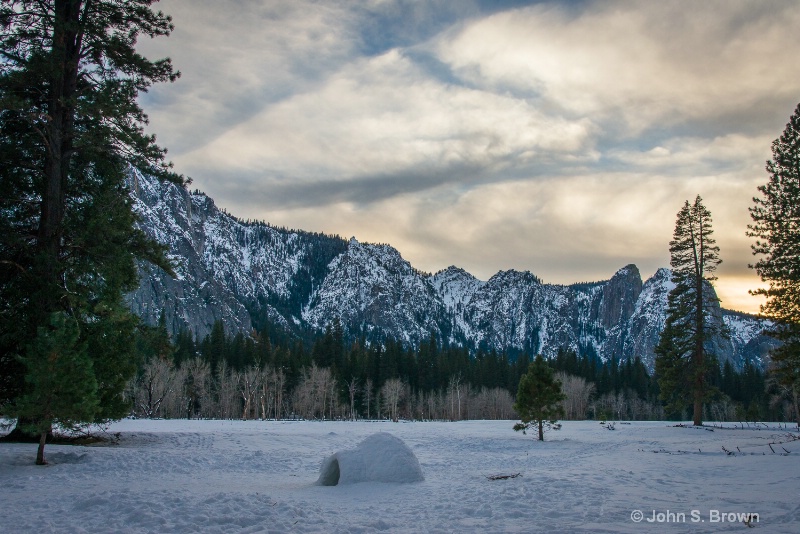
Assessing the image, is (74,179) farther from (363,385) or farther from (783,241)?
(363,385)

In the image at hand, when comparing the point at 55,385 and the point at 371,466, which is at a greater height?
the point at 55,385

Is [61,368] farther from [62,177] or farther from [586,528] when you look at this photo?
[586,528]

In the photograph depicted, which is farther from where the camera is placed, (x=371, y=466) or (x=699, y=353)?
(x=699, y=353)

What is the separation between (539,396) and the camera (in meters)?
35.5

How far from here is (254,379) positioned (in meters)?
80.6

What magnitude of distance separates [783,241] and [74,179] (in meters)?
31.0

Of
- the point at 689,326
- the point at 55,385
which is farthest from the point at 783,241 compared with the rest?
the point at 55,385

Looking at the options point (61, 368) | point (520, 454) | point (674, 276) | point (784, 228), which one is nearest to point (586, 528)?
point (61, 368)

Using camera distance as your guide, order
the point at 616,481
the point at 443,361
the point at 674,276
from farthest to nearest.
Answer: the point at 443,361, the point at 674,276, the point at 616,481

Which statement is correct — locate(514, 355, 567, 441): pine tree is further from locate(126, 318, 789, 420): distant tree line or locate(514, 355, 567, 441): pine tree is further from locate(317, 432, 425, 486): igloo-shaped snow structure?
locate(126, 318, 789, 420): distant tree line

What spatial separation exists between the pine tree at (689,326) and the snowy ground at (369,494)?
17.5 m

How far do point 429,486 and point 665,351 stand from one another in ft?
112

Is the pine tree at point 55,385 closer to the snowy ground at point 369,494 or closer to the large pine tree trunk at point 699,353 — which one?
the snowy ground at point 369,494

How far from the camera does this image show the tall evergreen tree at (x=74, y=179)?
16.6 meters
